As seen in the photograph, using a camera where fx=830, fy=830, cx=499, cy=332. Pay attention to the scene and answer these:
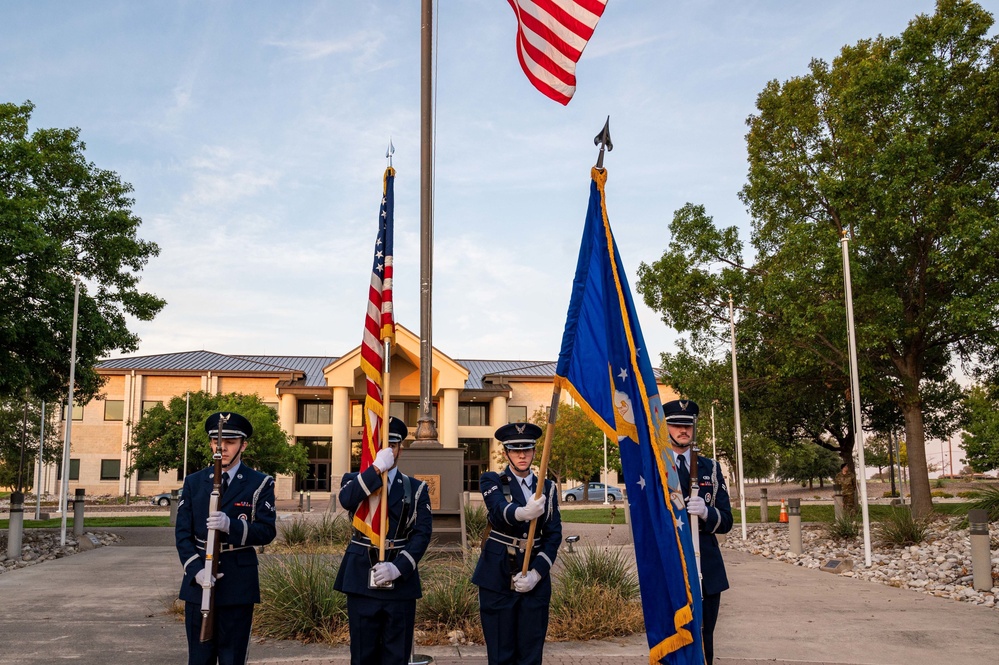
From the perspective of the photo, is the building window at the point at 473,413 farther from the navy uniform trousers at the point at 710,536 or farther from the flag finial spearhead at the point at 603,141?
the flag finial spearhead at the point at 603,141

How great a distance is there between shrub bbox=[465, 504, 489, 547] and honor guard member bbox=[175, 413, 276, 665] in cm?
909

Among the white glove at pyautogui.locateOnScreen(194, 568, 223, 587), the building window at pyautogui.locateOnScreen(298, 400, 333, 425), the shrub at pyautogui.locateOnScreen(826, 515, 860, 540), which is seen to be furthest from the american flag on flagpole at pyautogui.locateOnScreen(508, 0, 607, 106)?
the building window at pyautogui.locateOnScreen(298, 400, 333, 425)

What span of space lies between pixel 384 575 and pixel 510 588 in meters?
0.83

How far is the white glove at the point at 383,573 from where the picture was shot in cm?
505

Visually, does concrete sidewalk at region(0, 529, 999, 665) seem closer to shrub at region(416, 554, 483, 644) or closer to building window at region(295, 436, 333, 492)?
shrub at region(416, 554, 483, 644)

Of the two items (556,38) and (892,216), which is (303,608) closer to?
(556,38)

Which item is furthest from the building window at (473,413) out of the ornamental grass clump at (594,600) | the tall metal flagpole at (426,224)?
the ornamental grass clump at (594,600)

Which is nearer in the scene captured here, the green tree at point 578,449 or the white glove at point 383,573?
the white glove at point 383,573

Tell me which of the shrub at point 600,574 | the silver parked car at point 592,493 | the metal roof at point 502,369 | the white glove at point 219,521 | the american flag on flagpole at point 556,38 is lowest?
the silver parked car at point 592,493

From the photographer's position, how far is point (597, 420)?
4969 millimetres

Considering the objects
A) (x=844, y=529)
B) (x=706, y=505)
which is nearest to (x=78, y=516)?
(x=844, y=529)

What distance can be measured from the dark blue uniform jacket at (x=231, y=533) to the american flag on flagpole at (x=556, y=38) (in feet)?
18.5

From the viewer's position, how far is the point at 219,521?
501 centimetres

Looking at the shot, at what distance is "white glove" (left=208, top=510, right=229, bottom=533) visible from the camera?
5.00 metres
